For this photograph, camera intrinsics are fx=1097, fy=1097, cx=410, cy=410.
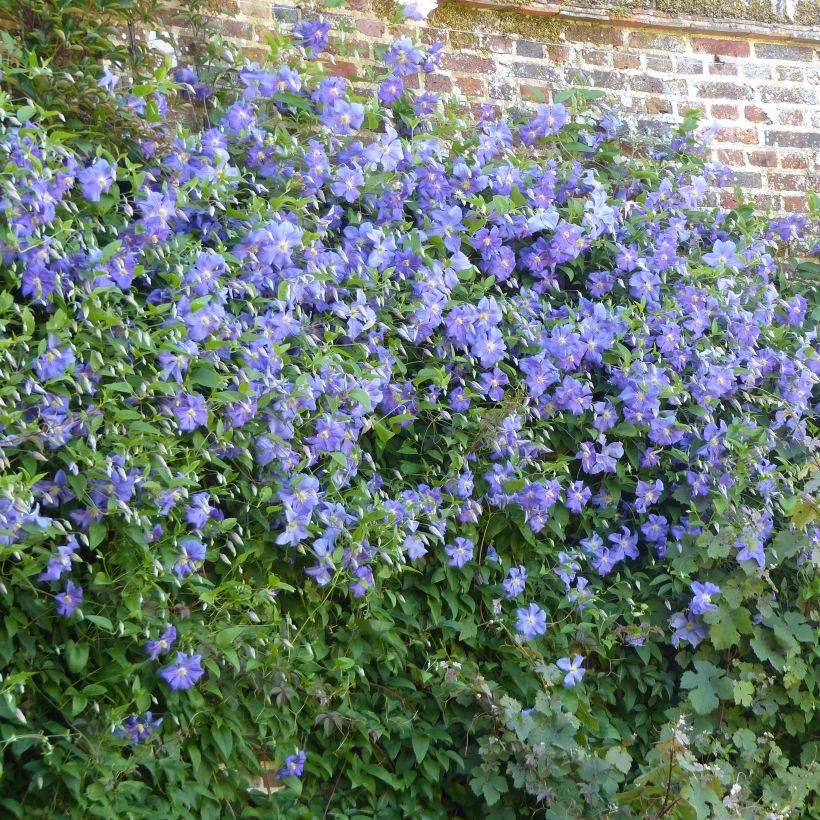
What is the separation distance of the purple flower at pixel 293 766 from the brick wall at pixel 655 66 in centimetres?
238

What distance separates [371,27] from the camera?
13.4 ft

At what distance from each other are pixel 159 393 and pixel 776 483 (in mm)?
2248

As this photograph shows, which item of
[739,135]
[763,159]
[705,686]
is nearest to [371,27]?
[739,135]

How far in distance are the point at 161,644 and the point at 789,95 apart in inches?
145

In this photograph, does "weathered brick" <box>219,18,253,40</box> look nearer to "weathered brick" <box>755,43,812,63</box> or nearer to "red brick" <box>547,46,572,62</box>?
"red brick" <box>547,46,572,62</box>

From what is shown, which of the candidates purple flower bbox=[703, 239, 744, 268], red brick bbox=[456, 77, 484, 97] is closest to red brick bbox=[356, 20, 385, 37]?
red brick bbox=[456, 77, 484, 97]

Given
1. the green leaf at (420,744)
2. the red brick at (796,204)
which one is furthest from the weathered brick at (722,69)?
the green leaf at (420,744)

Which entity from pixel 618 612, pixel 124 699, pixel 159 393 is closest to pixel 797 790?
pixel 618 612

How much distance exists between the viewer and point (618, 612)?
11.9ft

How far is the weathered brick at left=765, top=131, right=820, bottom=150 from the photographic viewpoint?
476cm

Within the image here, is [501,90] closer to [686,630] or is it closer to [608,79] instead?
[608,79]

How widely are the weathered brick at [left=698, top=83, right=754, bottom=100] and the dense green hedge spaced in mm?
528

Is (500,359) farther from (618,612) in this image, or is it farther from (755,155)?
(755,155)

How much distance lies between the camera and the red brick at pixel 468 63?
165 inches
